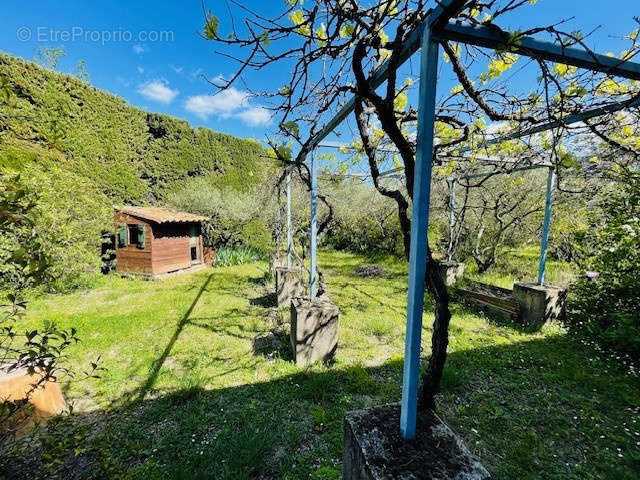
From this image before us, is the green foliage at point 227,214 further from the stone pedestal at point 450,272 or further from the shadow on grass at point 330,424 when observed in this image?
the shadow on grass at point 330,424

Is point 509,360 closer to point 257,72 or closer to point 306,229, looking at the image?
point 257,72

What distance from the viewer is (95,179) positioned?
9.22 m

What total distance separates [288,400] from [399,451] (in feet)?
6.40

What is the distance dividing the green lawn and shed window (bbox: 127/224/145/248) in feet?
10.9

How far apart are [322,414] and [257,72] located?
2.81 m

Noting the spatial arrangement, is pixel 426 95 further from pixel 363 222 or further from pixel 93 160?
pixel 93 160

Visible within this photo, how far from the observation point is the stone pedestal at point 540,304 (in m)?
4.38

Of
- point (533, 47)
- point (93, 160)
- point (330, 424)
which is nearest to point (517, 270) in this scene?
point (330, 424)

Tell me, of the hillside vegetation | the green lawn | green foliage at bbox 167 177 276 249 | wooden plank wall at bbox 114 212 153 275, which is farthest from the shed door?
the green lawn

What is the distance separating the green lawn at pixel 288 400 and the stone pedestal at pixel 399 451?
1.04 metres

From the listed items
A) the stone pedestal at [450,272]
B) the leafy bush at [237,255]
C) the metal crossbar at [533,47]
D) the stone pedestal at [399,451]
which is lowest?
the leafy bush at [237,255]

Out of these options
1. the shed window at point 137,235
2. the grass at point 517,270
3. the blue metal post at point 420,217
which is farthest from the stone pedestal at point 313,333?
the shed window at point 137,235

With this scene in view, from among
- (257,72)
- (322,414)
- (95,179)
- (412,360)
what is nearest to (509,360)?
(322,414)

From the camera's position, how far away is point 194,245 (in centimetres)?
1010
